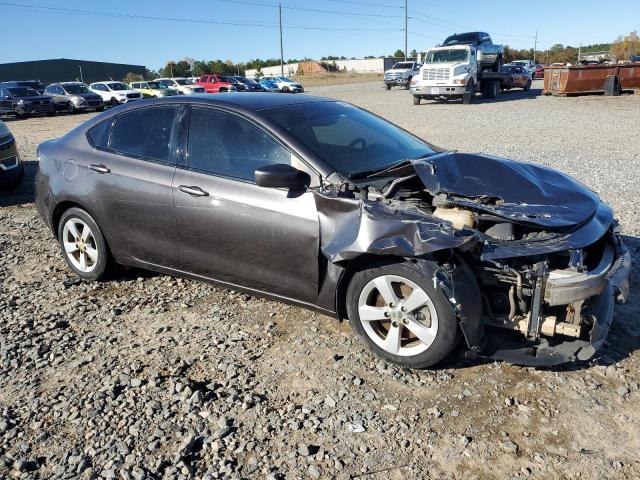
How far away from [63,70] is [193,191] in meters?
80.5

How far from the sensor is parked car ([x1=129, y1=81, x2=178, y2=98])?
32625 millimetres

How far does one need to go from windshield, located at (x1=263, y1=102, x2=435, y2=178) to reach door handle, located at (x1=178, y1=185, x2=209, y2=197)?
2.41 feet

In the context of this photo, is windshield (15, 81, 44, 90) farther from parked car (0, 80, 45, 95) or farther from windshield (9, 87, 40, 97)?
windshield (9, 87, 40, 97)

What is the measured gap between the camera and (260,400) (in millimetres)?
3121

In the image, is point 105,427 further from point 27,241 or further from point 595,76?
point 595,76

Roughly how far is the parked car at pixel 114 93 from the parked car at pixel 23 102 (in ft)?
11.8

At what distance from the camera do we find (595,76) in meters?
24.8

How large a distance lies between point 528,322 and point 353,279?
1050 millimetres

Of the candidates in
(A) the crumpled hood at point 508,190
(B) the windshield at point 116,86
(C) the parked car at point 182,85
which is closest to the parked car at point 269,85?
(C) the parked car at point 182,85

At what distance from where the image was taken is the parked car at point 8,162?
27.0 feet

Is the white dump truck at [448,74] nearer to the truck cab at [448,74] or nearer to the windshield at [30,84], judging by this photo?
the truck cab at [448,74]

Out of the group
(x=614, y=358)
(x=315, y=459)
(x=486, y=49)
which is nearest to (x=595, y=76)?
(x=486, y=49)

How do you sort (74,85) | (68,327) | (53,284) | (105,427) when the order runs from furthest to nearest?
(74,85), (53,284), (68,327), (105,427)

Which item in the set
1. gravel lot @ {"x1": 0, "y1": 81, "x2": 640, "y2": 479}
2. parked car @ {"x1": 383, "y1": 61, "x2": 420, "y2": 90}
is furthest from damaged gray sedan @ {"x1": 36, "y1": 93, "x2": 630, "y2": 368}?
parked car @ {"x1": 383, "y1": 61, "x2": 420, "y2": 90}
